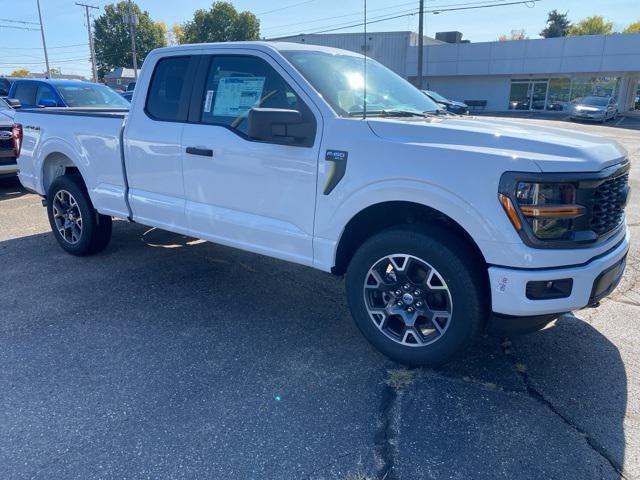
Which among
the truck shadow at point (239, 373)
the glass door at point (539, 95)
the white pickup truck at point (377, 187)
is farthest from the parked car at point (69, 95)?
the glass door at point (539, 95)

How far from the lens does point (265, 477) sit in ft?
7.73

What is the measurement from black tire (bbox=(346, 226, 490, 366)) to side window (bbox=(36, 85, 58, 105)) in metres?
9.71

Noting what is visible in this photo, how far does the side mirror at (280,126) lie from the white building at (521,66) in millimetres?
37677

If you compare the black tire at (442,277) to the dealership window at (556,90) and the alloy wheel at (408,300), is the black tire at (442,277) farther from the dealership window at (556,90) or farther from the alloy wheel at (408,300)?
the dealership window at (556,90)

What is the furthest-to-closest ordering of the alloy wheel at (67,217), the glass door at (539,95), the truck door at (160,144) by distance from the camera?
the glass door at (539,95), the alloy wheel at (67,217), the truck door at (160,144)

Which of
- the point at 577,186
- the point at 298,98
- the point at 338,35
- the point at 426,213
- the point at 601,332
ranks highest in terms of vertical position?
the point at 338,35

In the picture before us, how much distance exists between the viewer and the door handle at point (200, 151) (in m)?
3.85

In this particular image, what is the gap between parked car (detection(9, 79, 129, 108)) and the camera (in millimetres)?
10345

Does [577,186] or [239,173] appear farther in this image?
[239,173]

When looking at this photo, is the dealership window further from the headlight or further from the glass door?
the headlight

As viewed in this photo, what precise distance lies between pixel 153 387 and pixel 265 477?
1066mm

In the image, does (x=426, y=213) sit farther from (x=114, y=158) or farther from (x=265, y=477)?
→ (x=114, y=158)

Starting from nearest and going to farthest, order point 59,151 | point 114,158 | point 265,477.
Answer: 1. point 265,477
2. point 114,158
3. point 59,151

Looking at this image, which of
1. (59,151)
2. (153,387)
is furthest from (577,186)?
(59,151)
